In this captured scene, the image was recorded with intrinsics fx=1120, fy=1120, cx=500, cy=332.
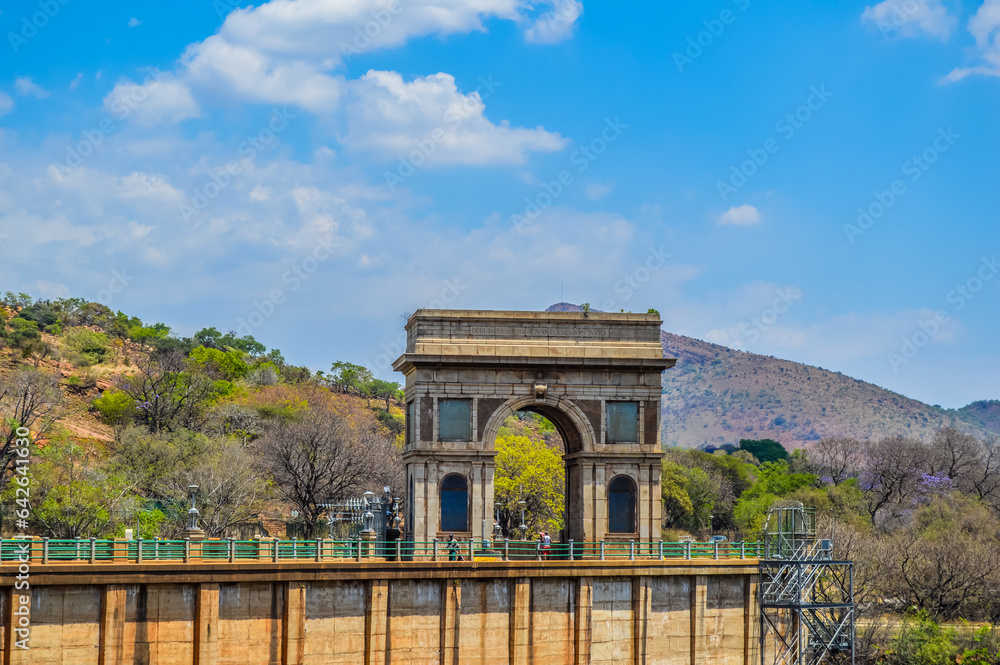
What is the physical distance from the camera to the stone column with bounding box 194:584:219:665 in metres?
35.6

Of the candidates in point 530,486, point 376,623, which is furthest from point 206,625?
point 530,486

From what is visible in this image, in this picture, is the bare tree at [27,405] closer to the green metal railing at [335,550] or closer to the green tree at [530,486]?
the green tree at [530,486]

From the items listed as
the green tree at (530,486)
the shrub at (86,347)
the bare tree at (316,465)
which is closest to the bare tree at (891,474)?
the green tree at (530,486)

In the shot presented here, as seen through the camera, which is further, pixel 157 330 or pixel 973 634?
pixel 157 330

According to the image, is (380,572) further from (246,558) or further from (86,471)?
(86,471)

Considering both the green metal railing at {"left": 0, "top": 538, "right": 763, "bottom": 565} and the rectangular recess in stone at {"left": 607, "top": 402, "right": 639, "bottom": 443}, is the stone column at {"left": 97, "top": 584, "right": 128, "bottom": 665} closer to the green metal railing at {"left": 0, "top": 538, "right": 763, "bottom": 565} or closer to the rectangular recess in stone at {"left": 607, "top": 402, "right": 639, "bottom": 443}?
the green metal railing at {"left": 0, "top": 538, "right": 763, "bottom": 565}

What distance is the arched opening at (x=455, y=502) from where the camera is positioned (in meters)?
44.4

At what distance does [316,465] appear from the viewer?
82.1m

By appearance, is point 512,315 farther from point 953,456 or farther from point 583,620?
point 953,456

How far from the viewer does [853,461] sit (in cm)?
11956

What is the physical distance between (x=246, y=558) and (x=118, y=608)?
447 cm

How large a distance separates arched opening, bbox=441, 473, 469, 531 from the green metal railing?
0.90m

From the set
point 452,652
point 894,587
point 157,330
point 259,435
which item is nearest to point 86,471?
point 259,435

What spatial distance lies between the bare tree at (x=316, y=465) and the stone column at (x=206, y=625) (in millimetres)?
42342
